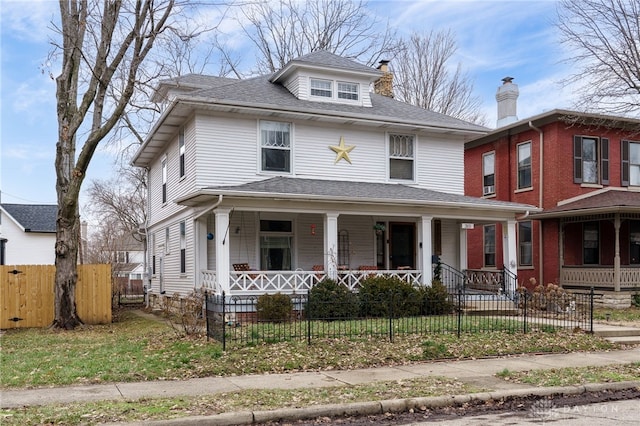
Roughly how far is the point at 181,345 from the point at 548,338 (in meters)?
8.00

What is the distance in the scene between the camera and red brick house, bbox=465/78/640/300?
22.3 metres

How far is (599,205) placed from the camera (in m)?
21.2

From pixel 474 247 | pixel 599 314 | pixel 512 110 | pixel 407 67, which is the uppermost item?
pixel 407 67

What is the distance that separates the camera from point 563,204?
906 inches

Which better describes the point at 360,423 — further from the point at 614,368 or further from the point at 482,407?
the point at 614,368

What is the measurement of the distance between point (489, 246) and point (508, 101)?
7.01 meters

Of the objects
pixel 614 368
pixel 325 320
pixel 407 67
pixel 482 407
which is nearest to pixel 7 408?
pixel 482 407

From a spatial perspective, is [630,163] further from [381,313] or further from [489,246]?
[381,313]

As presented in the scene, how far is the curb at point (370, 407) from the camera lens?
7054 mm

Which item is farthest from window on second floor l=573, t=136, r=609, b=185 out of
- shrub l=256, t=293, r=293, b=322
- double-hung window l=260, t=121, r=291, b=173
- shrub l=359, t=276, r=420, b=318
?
shrub l=256, t=293, r=293, b=322

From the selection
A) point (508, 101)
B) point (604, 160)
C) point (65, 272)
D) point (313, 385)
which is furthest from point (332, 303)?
point (508, 101)

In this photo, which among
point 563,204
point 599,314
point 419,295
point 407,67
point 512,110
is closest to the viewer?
point 419,295

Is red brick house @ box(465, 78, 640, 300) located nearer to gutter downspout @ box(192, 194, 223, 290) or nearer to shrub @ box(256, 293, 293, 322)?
shrub @ box(256, 293, 293, 322)

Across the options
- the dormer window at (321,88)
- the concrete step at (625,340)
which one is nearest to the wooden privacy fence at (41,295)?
the dormer window at (321,88)
